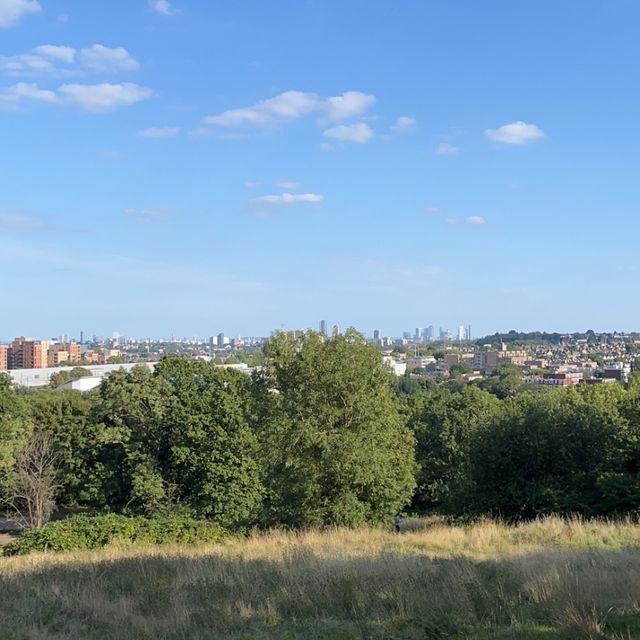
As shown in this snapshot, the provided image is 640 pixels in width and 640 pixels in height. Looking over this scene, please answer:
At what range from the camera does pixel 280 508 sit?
22.6 metres

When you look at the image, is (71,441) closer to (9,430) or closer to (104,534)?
(9,430)

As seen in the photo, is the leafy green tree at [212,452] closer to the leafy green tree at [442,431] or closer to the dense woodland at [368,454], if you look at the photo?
the dense woodland at [368,454]

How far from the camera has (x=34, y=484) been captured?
34.3 metres

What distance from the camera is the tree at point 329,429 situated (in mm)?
19344

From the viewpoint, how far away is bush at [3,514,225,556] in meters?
A: 16.5

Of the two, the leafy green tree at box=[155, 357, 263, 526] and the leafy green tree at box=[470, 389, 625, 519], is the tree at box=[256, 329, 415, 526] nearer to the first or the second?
the leafy green tree at box=[470, 389, 625, 519]

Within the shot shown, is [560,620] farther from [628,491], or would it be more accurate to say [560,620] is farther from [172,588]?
[628,491]

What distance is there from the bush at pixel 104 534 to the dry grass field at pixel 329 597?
579cm

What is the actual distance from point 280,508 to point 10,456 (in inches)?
610

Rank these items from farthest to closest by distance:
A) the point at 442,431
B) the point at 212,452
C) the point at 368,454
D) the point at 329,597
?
the point at 442,431
the point at 212,452
the point at 368,454
the point at 329,597

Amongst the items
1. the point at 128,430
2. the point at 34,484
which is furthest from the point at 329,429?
the point at 34,484

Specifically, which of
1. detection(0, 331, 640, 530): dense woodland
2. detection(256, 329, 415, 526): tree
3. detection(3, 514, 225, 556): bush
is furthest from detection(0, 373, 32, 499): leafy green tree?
detection(256, 329, 415, 526): tree

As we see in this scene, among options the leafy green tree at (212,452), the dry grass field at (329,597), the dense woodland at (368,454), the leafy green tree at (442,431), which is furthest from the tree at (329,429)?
the leafy green tree at (442,431)

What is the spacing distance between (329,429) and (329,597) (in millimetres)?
12558
